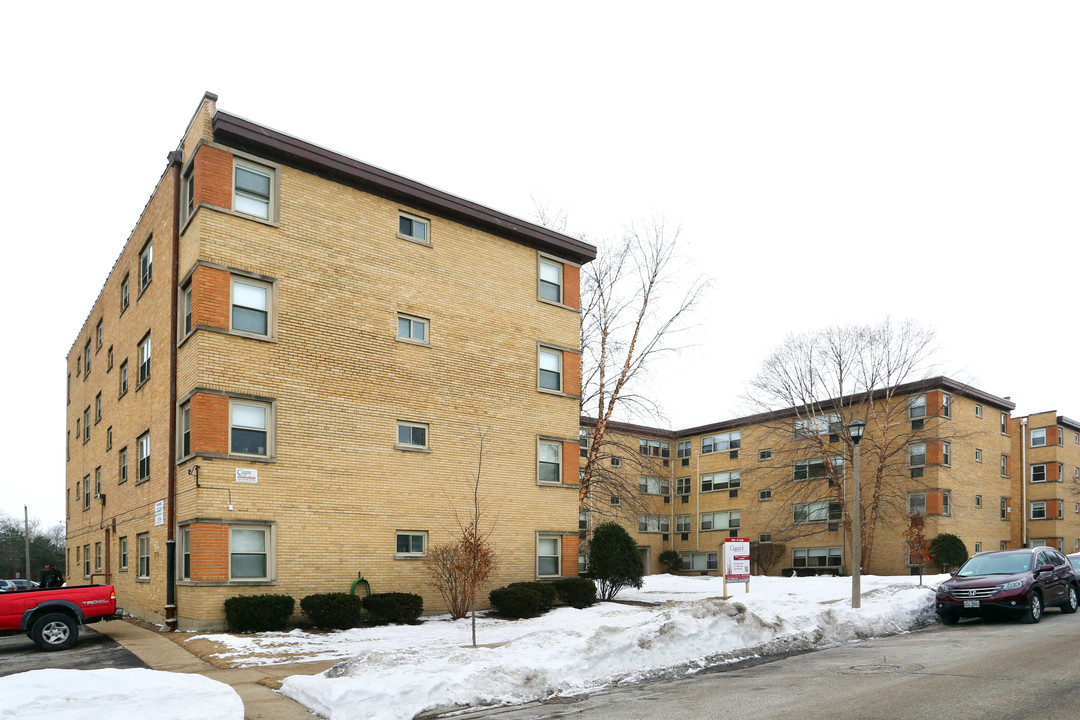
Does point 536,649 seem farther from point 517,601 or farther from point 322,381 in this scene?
point 322,381

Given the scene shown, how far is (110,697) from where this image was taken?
8.96 m

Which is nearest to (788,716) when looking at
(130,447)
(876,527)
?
(130,447)

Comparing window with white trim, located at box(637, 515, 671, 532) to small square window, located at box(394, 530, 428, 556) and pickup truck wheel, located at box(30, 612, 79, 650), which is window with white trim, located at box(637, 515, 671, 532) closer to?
small square window, located at box(394, 530, 428, 556)

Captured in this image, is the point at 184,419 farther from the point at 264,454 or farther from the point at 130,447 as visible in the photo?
the point at 130,447

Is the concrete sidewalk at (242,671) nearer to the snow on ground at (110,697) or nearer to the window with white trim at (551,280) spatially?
the snow on ground at (110,697)

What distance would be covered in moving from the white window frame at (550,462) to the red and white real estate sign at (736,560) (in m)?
5.33

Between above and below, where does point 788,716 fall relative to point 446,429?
below

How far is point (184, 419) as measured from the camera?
65.2ft

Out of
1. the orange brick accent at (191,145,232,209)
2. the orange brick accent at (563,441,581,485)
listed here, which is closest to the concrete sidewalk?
the orange brick accent at (191,145,232,209)

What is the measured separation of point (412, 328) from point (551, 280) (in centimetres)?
570

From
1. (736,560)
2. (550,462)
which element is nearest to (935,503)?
(736,560)

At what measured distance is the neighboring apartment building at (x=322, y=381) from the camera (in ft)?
62.6

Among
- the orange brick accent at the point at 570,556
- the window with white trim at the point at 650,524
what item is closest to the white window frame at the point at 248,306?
the orange brick accent at the point at 570,556

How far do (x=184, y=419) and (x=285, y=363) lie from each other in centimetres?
271
